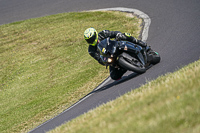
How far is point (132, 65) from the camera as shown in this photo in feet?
25.7

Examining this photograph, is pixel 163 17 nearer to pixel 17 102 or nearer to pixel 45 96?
pixel 45 96

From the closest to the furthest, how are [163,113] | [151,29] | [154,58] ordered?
[163,113] → [154,58] → [151,29]

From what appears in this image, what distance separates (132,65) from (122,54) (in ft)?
1.27

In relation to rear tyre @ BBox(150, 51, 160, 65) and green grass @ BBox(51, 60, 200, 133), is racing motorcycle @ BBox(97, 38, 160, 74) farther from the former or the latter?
green grass @ BBox(51, 60, 200, 133)

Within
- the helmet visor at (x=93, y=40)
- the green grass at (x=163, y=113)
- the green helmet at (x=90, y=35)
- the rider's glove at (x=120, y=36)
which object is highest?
the green helmet at (x=90, y=35)

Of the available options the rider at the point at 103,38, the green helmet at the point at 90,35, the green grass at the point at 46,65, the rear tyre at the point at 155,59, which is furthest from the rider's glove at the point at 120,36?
the green grass at the point at 46,65

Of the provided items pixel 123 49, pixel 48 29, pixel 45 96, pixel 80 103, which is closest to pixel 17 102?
pixel 45 96

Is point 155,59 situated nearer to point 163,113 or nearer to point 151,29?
point 151,29

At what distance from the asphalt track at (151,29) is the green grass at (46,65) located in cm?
89

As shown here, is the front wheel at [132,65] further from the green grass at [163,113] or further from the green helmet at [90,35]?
the green grass at [163,113]

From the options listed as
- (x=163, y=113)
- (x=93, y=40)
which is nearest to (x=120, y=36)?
(x=93, y=40)

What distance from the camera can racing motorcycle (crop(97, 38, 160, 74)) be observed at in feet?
25.7

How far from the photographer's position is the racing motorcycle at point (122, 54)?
7826 mm

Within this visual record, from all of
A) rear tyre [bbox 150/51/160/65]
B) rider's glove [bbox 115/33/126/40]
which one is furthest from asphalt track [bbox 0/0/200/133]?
rider's glove [bbox 115/33/126/40]
